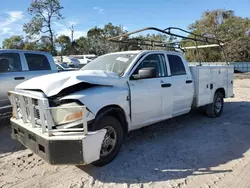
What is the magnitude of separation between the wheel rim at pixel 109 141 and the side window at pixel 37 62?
11.7 feet

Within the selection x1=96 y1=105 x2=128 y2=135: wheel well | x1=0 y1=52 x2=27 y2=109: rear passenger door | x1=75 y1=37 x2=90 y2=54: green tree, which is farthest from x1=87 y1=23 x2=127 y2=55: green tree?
x1=96 y1=105 x2=128 y2=135: wheel well

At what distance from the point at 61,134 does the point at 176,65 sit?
10.9 ft

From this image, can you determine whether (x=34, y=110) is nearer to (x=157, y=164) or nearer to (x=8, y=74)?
(x=157, y=164)

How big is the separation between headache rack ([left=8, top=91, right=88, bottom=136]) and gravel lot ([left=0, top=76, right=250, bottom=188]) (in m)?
0.73

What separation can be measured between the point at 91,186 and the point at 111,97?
1343 mm

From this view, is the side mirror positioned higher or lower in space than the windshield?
lower

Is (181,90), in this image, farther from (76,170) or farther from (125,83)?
(76,170)

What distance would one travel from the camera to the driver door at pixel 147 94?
168 inches

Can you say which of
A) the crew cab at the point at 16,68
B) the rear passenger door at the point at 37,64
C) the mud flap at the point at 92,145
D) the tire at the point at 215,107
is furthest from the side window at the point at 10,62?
the tire at the point at 215,107

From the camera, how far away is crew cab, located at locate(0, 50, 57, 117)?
5.71 m

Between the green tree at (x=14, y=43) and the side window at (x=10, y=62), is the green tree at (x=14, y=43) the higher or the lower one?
the higher one

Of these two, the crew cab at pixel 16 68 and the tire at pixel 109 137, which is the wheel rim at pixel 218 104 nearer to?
the tire at pixel 109 137

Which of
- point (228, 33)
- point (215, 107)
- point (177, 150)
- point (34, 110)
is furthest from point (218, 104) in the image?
point (228, 33)

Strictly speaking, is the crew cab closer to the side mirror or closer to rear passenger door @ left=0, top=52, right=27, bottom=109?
rear passenger door @ left=0, top=52, right=27, bottom=109
